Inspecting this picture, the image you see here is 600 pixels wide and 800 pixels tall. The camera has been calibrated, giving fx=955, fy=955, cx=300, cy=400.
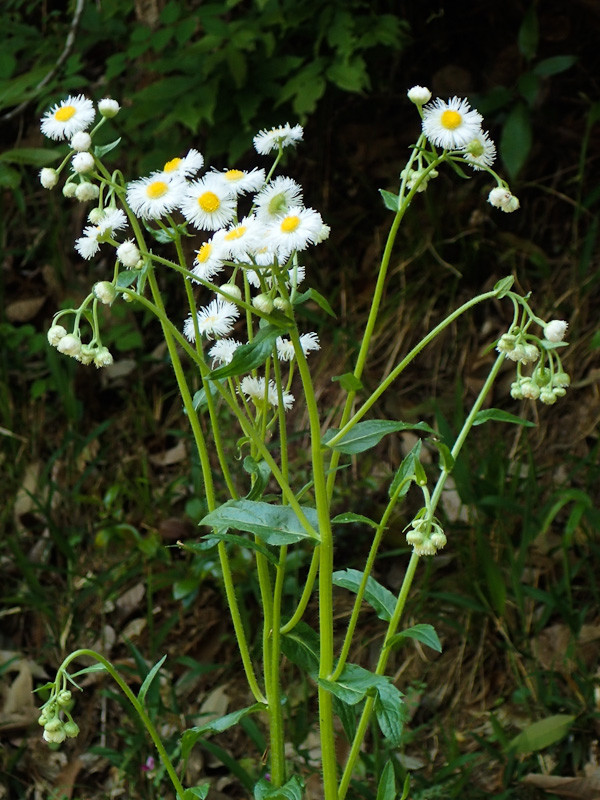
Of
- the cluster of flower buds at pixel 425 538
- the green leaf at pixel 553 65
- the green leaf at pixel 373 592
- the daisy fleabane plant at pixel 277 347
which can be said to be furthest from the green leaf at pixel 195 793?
the green leaf at pixel 553 65

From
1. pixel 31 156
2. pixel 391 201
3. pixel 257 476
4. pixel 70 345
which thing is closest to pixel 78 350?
pixel 70 345

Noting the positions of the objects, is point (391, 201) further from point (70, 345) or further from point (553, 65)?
point (553, 65)

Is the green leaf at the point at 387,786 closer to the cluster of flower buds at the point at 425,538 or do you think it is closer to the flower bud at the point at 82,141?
the cluster of flower buds at the point at 425,538

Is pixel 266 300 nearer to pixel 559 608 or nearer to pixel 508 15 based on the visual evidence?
pixel 559 608

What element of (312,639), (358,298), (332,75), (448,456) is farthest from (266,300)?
(358,298)

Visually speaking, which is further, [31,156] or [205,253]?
[31,156]
